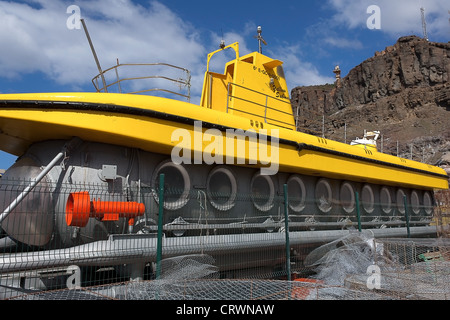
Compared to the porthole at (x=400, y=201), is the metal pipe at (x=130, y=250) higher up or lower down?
lower down

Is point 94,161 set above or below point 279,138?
below

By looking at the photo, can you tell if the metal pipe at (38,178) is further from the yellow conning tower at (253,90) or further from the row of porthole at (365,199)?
the row of porthole at (365,199)

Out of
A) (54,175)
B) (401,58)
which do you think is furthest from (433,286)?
(401,58)

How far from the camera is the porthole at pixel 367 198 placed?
34.5 ft

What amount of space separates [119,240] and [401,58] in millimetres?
71323

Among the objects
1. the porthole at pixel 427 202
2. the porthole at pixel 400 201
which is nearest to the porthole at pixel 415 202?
the porthole at pixel 427 202

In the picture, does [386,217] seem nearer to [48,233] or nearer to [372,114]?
[48,233]

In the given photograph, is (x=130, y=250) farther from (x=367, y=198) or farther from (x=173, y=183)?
(x=367, y=198)

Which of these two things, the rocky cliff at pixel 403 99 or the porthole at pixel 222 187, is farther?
the rocky cliff at pixel 403 99

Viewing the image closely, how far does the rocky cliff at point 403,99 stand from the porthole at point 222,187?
128 ft

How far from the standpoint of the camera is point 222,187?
7129mm

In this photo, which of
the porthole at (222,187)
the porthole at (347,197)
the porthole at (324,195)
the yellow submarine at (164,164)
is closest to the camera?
the yellow submarine at (164,164)

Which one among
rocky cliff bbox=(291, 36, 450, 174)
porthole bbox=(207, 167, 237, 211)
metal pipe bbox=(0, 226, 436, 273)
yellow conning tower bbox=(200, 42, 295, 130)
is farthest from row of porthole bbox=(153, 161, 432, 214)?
rocky cliff bbox=(291, 36, 450, 174)

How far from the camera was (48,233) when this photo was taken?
521 cm
